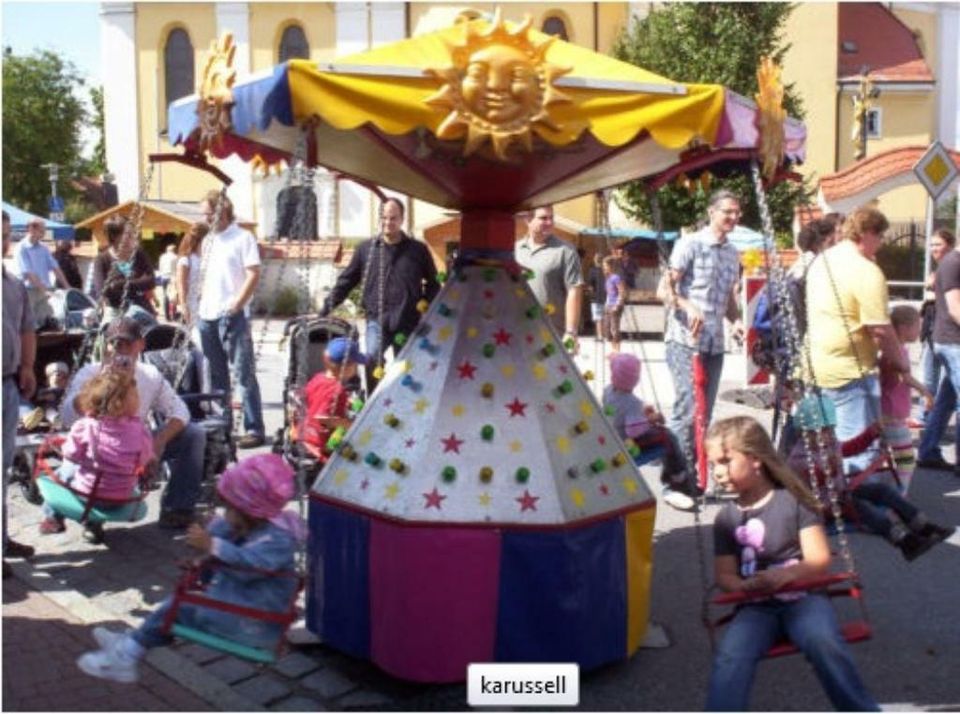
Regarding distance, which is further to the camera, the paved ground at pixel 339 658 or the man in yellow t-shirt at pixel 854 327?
the man in yellow t-shirt at pixel 854 327

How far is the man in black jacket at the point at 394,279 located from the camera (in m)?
7.87

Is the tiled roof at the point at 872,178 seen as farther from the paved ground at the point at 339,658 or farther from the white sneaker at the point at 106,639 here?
the white sneaker at the point at 106,639

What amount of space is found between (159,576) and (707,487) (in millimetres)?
3471

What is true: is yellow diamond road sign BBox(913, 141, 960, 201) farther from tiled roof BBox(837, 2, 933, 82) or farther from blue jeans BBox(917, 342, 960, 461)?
tiled roof BBox(837, 2, 933, 82)

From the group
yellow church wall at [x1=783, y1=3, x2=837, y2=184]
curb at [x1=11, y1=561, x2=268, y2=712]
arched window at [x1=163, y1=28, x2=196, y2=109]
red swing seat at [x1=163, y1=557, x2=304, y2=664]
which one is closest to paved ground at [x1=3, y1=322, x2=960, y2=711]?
curb at [x1=11, y1=561, x2=268, y2=712]

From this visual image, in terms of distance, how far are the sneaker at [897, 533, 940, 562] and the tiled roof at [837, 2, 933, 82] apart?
109 feet

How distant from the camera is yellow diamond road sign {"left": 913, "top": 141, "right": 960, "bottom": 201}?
12227 mm

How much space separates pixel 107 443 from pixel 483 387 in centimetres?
219

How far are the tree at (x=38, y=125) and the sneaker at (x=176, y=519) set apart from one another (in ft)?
148

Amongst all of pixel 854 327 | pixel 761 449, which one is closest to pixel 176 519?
pixel 761 449

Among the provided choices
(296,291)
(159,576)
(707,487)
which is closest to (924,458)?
(707,487)

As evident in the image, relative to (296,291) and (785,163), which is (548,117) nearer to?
(785,163)

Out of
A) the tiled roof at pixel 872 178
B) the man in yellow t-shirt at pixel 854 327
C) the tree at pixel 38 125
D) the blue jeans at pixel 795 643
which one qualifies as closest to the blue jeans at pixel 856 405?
the man in yellow t-shirt at pixel 854 327

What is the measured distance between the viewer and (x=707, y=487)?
7.42 metres
